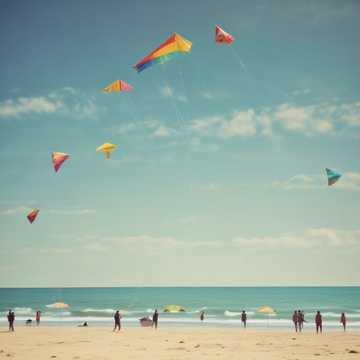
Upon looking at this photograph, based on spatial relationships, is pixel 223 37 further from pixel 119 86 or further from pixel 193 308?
pixel 193 308

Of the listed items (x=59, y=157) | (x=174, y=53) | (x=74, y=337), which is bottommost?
(x=74, y=337)

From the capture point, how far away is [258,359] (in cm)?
1479

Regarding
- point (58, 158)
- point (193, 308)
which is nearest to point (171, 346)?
point (58, 158)

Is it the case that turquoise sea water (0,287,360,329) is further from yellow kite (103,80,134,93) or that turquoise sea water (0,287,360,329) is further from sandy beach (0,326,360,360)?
→ yellow kite (103,80,134,93)

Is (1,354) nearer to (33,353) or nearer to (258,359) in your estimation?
(33,353)

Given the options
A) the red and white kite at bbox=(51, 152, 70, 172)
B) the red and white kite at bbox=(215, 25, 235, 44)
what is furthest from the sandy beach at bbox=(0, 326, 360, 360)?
the red and white kite at bbox=(215, 25, 235, 44)

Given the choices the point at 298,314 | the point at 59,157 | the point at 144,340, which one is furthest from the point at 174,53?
the point at 298,314

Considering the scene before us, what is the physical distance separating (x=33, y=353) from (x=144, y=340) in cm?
568

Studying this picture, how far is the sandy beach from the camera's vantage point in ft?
50.9

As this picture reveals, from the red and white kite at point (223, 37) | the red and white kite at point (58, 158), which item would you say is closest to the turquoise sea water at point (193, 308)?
the red and white kite at point (58, 158)

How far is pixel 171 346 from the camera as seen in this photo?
18.1m

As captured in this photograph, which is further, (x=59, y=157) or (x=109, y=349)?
(x=59, y=157)

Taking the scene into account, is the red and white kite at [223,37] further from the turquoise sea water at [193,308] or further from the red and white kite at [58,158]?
the turquoise sea water at [193,308]

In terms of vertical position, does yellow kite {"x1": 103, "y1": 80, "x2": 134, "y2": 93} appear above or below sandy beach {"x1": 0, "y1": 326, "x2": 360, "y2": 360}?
above
